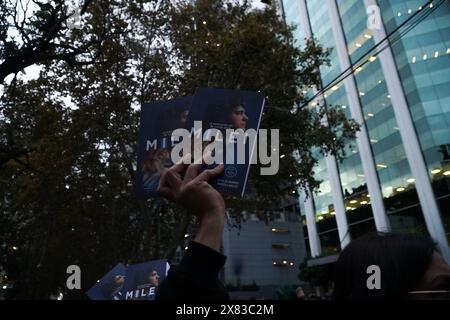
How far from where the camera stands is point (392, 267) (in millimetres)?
1398

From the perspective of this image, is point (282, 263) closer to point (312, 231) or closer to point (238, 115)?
point (312, 231)

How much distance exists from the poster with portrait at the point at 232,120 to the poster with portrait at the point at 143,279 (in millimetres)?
4005

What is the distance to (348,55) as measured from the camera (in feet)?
128

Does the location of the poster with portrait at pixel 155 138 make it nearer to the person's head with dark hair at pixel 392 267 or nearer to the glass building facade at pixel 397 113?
the person's head with dark hair at pixel 392 267

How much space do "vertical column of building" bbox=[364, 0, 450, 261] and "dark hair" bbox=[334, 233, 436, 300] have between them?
30.8 metres

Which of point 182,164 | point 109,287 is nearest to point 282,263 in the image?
point 109,287

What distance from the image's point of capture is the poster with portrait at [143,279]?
558 cm

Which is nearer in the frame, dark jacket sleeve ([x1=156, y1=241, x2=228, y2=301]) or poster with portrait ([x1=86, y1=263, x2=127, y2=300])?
dark jacket sleeve ([x1=156, y1=241, x2=228, y2=301])

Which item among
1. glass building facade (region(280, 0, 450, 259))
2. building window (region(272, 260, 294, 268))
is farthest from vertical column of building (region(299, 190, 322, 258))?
building window (region(272, 260, 294, 268))

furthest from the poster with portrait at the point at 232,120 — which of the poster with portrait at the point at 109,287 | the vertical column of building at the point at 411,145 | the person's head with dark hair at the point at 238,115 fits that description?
the vertical column of building at the point at 411,145

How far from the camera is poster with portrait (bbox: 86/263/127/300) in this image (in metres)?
6.66

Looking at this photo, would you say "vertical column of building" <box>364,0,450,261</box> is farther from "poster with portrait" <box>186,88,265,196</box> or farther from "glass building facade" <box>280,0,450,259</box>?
"poster with portrait" <box>186,88,265,196</box>

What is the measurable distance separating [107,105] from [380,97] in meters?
28.8
